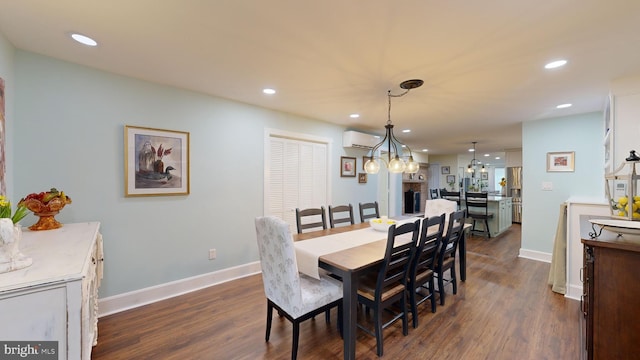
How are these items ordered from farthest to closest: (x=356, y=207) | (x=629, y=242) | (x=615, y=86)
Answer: (x=356, y=207) → (x=615, y=86) → (x=629, y=242)

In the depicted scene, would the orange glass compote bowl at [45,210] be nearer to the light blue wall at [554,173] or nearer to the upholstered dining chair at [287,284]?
the upholstered dining chair at [287,284]

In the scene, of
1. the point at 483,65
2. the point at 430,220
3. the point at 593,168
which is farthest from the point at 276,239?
the point at 593,168

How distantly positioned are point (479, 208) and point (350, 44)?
5.78 m

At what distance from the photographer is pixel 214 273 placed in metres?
3.16

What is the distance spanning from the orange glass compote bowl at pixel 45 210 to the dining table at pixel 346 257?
6.07 feet

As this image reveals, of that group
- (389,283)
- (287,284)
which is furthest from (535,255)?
(287,284)

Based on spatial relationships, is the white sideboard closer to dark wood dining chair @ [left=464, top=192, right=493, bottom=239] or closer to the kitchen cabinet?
the kitchen cabinet

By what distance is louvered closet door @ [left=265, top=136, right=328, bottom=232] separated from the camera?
3.77m

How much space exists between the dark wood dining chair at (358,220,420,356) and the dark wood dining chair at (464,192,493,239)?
14.6ft

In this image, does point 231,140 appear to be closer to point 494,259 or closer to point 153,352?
point 153,352

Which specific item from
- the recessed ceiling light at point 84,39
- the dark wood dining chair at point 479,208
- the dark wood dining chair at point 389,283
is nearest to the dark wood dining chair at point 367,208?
the dark wood dining chair at point 389,283

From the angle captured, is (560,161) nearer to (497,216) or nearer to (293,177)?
(497,216)

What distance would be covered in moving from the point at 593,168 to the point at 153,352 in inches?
231

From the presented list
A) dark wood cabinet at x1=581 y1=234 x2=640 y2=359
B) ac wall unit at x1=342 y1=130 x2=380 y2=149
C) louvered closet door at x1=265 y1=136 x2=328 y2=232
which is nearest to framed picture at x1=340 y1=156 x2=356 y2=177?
ac wall unit at x1=342 y1=130 x2=380 y2=149
